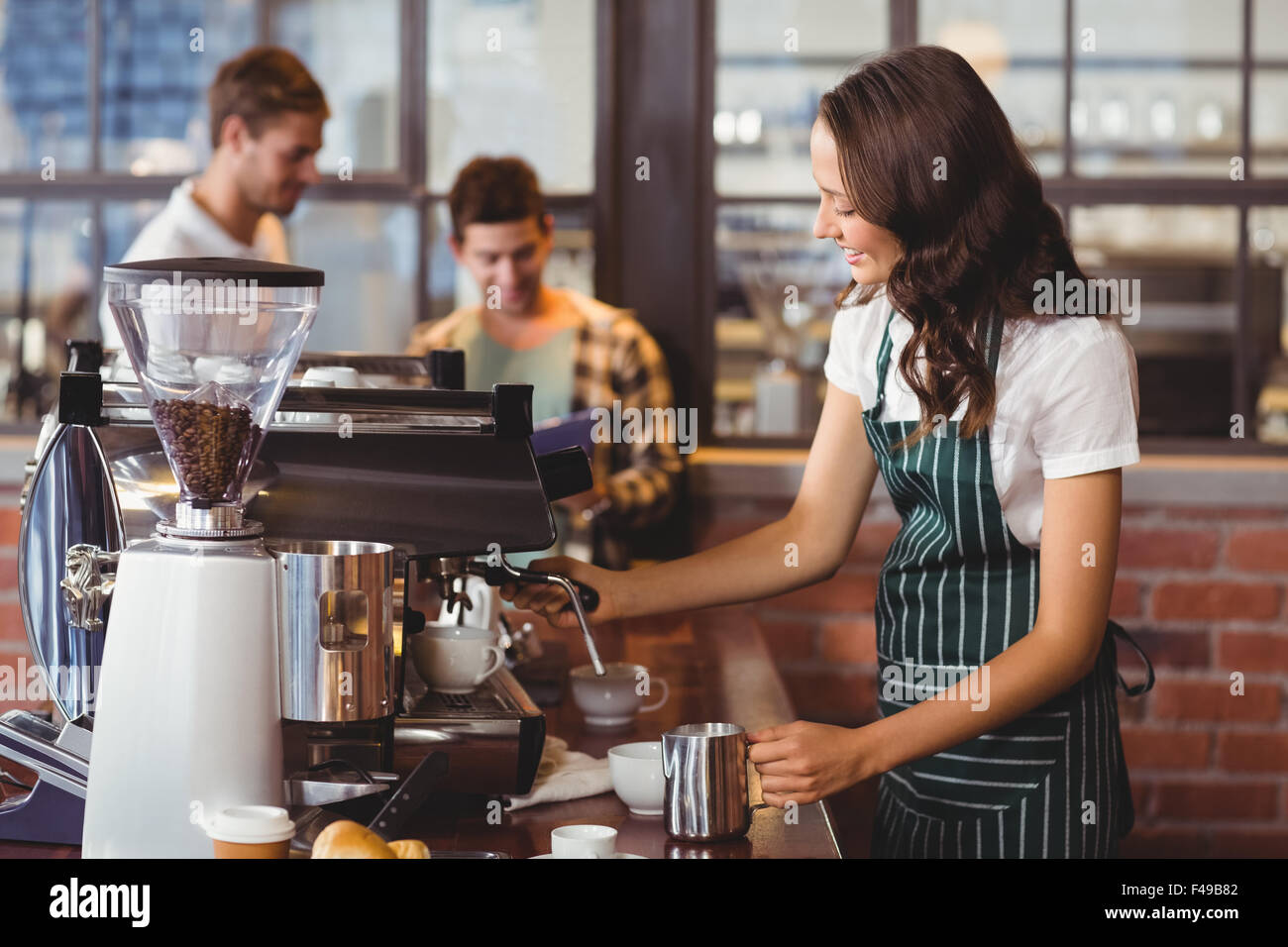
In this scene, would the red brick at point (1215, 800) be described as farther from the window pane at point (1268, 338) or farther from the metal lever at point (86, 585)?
the metal lever at point (86, 585)

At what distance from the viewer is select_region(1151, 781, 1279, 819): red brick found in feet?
8.48

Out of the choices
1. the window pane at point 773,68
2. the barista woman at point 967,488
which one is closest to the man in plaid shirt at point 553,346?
the window pane at point 773,68

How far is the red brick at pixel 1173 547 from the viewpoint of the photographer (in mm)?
2537

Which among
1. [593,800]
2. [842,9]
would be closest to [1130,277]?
[842,9]

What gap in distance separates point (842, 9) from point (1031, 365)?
5.16 ft

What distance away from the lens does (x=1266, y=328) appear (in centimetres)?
283

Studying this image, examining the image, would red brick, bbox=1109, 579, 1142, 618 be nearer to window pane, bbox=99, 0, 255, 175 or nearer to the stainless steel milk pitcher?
the stainless steel milk pitcher

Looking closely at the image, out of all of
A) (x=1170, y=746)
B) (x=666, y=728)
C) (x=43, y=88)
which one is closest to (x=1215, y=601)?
(x=1170, y=746)

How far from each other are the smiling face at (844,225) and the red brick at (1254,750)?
1.64 metres

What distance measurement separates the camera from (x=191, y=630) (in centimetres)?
90

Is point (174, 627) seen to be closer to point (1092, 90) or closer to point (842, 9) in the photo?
point (842, 9)

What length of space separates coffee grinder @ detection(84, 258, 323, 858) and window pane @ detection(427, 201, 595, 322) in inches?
69.4

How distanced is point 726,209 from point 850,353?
4.13 feet

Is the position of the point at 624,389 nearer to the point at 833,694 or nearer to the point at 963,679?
the point at 833,694
